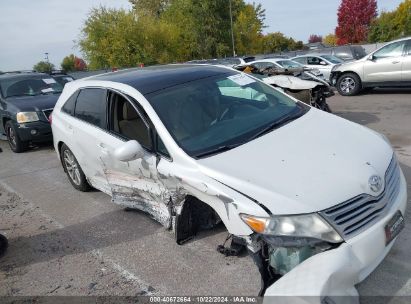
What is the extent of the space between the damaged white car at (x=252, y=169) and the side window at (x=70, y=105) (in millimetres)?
166

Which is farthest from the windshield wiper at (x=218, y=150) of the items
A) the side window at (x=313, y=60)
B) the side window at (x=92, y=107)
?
the side window at (x=313, y=60)

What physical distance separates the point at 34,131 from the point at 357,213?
24.0 feet

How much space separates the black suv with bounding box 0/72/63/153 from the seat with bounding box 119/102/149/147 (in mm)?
4839

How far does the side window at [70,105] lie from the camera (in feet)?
16.9

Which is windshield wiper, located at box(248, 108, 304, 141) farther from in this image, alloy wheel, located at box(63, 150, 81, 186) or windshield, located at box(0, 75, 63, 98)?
windshield, located at box(0, 75, 63, 98)

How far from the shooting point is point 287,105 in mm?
4020

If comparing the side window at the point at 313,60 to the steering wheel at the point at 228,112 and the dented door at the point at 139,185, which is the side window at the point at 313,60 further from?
the dented door at the point at 139,185

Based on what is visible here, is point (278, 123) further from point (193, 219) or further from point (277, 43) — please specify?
point (277, 43)

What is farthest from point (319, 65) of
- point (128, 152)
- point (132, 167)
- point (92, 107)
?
point (128, 152)

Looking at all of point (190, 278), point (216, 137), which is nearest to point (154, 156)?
point (216, 137)

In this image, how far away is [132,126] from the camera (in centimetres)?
395

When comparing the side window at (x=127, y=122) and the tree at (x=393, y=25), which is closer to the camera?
the side window at (x=127, y=122)

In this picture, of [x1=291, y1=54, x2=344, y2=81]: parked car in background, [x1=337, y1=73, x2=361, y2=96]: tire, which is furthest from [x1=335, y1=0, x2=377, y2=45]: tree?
[x1=337, y1=73, x2=361, y2=96]: tire

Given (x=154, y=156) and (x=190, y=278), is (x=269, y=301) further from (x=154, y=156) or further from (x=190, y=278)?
(x=154, y=156)
